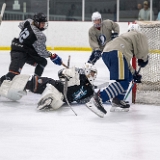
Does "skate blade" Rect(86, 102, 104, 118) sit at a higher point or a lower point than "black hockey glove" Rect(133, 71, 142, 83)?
lower

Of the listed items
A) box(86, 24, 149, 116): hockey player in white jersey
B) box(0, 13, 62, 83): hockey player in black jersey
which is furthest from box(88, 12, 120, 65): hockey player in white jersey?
box(86, 24, 149, 116): hockey player in white jersey

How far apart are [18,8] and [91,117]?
662cm

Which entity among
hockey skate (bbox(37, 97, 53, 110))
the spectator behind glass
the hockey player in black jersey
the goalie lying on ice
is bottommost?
hockey skate (bbox(37, 97, 53, 110))

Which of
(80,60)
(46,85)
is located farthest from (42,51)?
(80,60)

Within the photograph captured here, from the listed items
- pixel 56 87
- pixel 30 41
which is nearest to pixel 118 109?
pixel 56 87

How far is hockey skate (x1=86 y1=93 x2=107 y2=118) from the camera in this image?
3.77m

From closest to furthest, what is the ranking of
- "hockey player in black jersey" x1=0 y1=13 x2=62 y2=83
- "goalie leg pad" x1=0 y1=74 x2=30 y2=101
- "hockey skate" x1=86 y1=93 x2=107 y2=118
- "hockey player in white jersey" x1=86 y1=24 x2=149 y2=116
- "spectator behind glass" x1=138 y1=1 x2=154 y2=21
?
"hockey skate" x1=86 y1=93 x2=107 y2=118
"hockey player in white jersey" x1=86 y1=24 x2=149 y2=116
"goalie leg pad" x1=0 y1=74 x2=30 y2=101
"hockey player in black jersey" x1=0 y1=13 x2=62 y2=83
"spectator behind glass" x1=138 y1=1 x2=154 y2=21

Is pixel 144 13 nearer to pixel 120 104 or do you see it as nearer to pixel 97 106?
pixel 120 104

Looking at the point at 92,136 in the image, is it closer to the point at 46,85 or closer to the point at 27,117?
the point at 27,117

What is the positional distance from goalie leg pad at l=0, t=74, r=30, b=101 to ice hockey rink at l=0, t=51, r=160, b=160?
75mm

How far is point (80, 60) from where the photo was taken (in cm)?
803

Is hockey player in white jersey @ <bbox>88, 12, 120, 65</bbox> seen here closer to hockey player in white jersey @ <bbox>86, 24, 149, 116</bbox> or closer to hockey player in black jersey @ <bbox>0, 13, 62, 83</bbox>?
hockey player in black jersey @ <bbox>0, 13, 62, 83</bbox>

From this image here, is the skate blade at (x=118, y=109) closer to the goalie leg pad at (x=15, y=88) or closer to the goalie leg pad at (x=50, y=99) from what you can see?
the goalie leg pad at (x=50, y=99)

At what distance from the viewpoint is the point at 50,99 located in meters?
4.05
